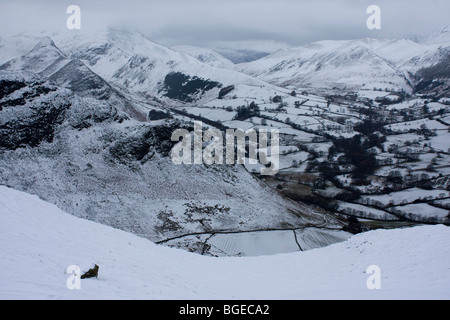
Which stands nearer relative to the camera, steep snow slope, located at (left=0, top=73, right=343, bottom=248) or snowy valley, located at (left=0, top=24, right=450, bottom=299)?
snowy valley, located at (left=0, top=24, right=450, bottom=299)

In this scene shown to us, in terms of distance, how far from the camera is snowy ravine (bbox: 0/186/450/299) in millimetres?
12312

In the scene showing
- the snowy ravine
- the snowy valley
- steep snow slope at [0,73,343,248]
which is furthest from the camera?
steep snow slope at [0,73,343,248]

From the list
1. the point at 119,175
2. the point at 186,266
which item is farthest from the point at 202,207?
the point at 186,266

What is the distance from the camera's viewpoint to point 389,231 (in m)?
22.9

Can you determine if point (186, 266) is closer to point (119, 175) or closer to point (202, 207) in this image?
point (202, 207)

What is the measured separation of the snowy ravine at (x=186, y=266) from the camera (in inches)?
485

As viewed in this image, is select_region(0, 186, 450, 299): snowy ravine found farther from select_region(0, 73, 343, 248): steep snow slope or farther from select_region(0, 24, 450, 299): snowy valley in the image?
select_region(0, 73, 343, 248): steep snow slope

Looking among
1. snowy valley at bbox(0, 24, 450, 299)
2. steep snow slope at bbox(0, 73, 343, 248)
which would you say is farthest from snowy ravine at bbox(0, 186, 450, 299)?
steep snow slope at bbox(0, 73, 343, 248)

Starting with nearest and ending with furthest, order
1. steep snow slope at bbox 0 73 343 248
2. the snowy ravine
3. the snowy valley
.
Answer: the snowy ravine < the snowy valley < steep snow slope at bbox 0 73 343 248

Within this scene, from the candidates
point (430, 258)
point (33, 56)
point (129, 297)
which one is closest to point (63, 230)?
point (129, 297)

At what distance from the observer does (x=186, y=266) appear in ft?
59.5
